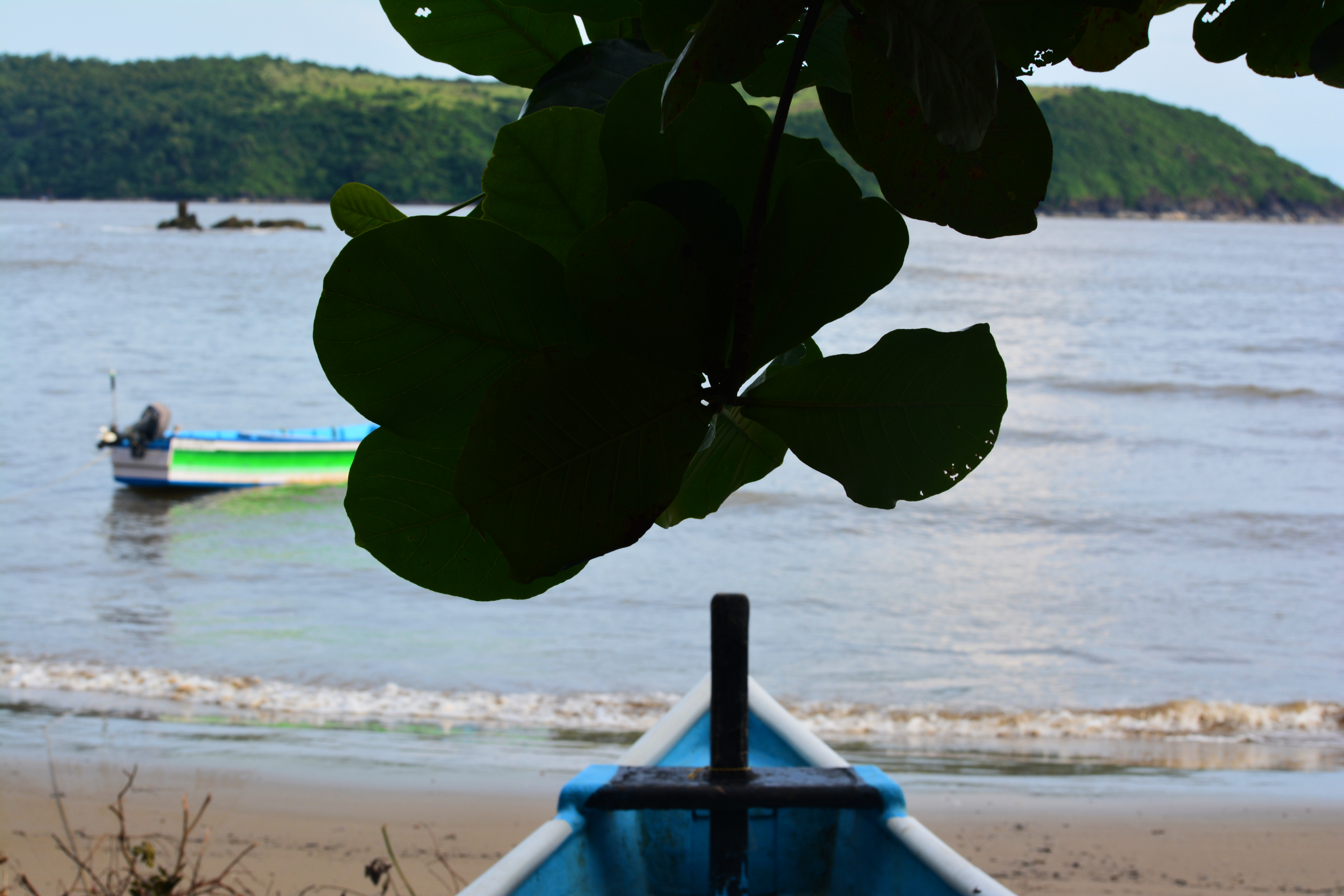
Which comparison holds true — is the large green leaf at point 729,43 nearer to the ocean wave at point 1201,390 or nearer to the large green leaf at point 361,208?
the large green leaf at point 361,208

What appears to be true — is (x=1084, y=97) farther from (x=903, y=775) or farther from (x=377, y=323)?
(x=377, y=323)

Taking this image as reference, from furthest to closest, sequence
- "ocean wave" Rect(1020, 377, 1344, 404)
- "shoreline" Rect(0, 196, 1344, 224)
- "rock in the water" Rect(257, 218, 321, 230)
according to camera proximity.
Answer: "shoreline" Rect(0, 196, 1344, 224) → "rock in the water" Rect(257, 218, 321, 230) → "ocean wave" Rect(1020, 377, 1344, 404)

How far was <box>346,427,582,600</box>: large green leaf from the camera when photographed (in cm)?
34

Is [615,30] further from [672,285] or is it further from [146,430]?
[146,430]

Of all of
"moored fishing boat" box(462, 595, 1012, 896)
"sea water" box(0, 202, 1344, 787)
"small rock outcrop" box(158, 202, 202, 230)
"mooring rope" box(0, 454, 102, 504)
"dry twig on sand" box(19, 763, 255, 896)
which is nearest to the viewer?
"moored fishing boat" box(462, 595, 1012, 896)

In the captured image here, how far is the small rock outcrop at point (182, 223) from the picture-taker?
51.3 meters

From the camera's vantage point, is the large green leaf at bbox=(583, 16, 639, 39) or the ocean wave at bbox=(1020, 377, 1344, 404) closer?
the large green leaf at bbox=(583, 16, 639, 39)

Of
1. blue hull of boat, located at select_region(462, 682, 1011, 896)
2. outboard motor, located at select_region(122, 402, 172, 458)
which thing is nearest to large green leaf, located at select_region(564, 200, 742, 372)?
blue hull of boat, located at select_region(462, 682, 1011, 896)

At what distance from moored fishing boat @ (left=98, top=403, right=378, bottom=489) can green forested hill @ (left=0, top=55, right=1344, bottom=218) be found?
10.4m

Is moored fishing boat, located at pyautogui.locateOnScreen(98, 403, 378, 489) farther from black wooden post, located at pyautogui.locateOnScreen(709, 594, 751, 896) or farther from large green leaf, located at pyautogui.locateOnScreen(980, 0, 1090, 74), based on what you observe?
large green leaf, located at pyautogui.locateOnScreen(980, 0, 1090, 74)

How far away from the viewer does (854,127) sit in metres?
0.37

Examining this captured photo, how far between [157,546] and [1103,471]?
11267mm

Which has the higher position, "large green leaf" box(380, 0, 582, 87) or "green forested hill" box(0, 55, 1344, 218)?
"green forested hill" box(0, 55, 1344, 218)

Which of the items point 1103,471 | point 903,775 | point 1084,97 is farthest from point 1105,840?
point 1084,97
